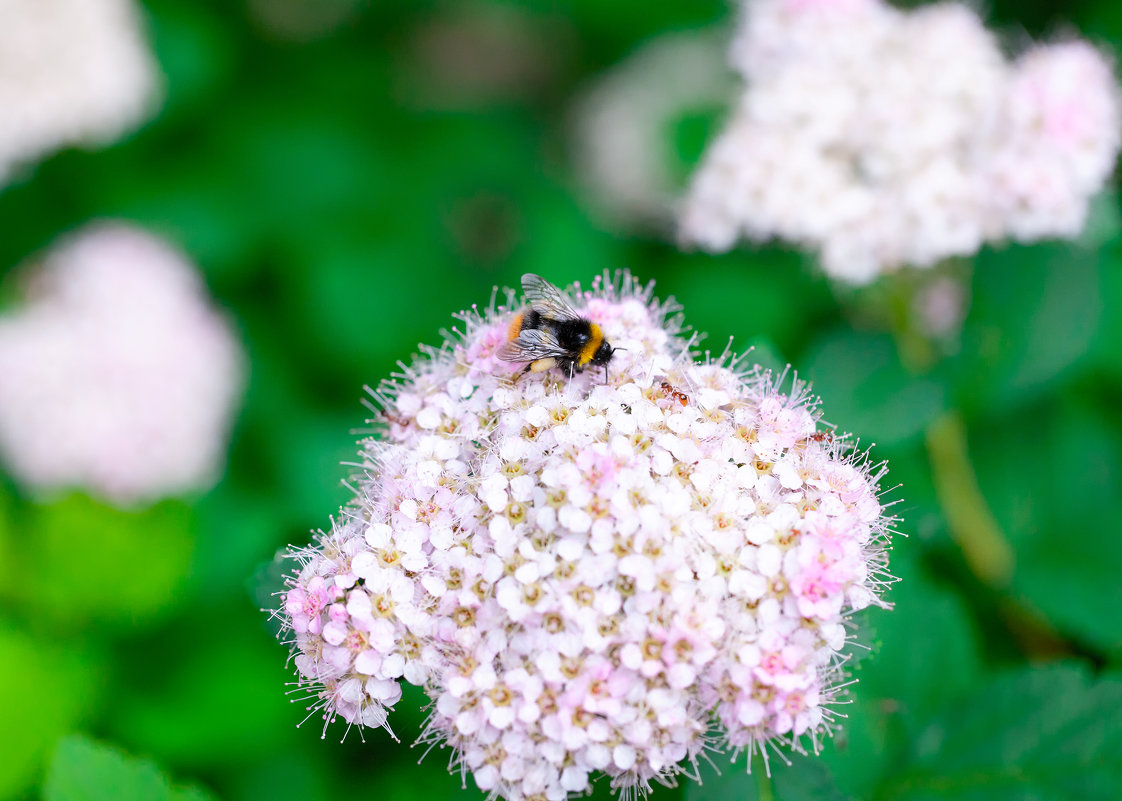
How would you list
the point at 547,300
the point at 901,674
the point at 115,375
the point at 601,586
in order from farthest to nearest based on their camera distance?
the point at 115,375
the point at 901,674
the point at 547,300
the point at 601,586

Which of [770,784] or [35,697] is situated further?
[35,697]

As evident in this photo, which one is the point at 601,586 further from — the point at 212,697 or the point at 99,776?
the point at 212,697

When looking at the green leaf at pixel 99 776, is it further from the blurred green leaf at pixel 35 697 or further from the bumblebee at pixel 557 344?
the blurred green leaf at pixel 35 697

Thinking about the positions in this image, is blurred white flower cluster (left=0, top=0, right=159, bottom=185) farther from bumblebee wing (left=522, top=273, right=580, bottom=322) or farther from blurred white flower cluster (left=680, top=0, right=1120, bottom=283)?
bumblebee wing (left=522, top=273, right=580, bottom=322)

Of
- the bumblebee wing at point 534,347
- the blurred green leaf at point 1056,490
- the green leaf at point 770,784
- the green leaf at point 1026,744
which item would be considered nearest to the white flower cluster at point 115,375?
the bumblebee wing at point 534,347

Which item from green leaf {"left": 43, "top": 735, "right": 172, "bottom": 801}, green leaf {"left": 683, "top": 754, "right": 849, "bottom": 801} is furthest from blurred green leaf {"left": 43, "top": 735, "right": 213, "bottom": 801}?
green leaf {"left": 683, "top": 754, "right": 849, "bottom": 801}

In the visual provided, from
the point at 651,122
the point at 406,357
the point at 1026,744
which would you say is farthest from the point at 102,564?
the point at 651,122
